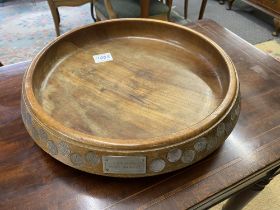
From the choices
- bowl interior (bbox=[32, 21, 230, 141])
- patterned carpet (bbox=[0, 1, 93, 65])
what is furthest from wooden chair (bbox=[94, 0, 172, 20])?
bowl interior (bbox=[32, 21, 230, 141])

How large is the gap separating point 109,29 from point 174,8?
1.99 metres

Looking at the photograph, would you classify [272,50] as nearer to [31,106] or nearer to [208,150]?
[208,150]

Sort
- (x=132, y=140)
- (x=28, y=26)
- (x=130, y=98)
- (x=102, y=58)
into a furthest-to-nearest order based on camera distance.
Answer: (x=28, y=26), (x=102, y=58), (x=130, y=98), (x=132, y=140)

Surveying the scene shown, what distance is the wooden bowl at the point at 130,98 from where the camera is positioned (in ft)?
1.61

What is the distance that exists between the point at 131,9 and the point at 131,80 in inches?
41.5

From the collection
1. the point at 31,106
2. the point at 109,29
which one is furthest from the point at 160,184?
the point at 109,29

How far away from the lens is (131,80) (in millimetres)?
716

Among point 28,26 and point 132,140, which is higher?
point 132,140

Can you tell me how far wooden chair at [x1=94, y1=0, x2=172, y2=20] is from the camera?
1.60m

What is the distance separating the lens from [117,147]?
47cm

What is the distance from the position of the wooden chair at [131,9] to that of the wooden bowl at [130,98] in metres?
0.80

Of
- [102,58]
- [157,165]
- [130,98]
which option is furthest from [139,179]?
[102,58]

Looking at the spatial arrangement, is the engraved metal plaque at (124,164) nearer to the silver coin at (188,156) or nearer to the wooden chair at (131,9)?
the silver coin at (188,156)

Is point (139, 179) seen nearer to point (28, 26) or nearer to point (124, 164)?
point (124, 164)
